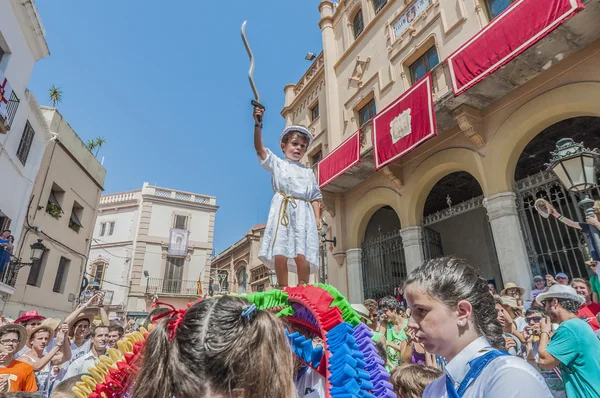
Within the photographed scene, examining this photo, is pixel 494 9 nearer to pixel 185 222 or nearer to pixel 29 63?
pixel 29 63

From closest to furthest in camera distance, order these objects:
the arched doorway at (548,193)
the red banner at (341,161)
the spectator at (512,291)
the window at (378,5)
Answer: the spectator at (512,291) < the arched doorway at (548,193) < the red banner at (341,161) < the window at (378,5)

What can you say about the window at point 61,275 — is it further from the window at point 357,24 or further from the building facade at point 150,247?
the window at point 357,24

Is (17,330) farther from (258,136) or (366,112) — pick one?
(366,112)

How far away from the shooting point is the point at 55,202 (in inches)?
578

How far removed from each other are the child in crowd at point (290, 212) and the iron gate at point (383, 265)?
7.82m

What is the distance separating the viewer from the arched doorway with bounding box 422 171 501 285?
1109cm

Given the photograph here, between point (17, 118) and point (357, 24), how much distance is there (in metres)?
12.6

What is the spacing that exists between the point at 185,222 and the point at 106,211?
6.70 meters

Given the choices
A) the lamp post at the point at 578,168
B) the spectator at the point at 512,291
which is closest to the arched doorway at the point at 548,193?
the spectator at the point at 512,291

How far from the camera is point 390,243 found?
10.8 metres

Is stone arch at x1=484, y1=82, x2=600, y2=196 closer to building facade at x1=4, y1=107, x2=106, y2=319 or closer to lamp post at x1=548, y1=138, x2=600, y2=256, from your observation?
lamp post at x1=548, y1=138, x2=600, y2=256

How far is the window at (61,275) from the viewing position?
1512 cm

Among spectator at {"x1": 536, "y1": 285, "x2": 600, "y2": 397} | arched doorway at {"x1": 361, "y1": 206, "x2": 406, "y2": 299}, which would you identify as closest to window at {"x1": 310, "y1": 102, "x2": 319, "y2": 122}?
arched doorway at {"x1": 361, "y1": 206, "x2": 406, "y2": 299}

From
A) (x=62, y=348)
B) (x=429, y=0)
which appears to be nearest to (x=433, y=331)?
(x=62, y=348)
